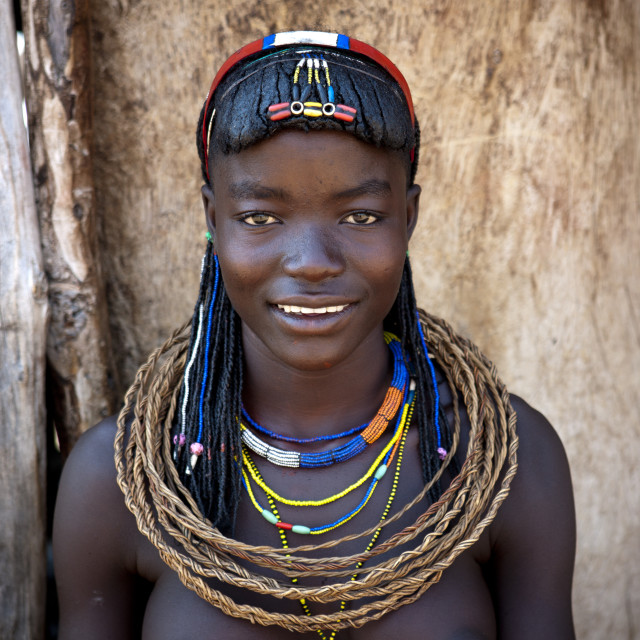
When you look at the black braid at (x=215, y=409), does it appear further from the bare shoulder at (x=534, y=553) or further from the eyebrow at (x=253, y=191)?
the bare shoulder at (x=534, y=553)

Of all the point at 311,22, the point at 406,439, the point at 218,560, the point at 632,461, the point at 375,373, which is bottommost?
the point at 632,461

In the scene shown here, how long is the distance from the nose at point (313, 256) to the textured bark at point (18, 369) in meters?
0.93

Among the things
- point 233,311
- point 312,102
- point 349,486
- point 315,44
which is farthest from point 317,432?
point 315,44

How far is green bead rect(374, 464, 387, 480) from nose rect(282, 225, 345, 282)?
519mm

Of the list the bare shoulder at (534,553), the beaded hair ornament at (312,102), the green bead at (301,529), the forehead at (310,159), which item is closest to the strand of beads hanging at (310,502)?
the green bead at (301,529)

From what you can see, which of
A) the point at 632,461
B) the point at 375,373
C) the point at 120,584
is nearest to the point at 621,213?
the point at 632,461

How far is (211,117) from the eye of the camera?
1831mm

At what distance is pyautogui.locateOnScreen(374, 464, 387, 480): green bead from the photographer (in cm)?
188

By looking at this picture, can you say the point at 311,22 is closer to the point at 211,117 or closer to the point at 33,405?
the point at 211,117

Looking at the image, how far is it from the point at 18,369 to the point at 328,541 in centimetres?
103

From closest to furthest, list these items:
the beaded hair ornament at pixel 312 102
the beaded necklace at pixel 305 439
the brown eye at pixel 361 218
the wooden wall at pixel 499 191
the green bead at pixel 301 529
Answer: the beaded hair ornament at pixel 312 102 → the brown eye at pixel 361 218 → the green bead at pixel 301 529 → the beaded necklace at pixel 305 439 → the wooden wall at pixel 499 191

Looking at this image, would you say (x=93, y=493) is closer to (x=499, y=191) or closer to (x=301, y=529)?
(x=301, y=529)

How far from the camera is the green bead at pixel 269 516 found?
1849 millimetres

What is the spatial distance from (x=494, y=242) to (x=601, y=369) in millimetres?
557
